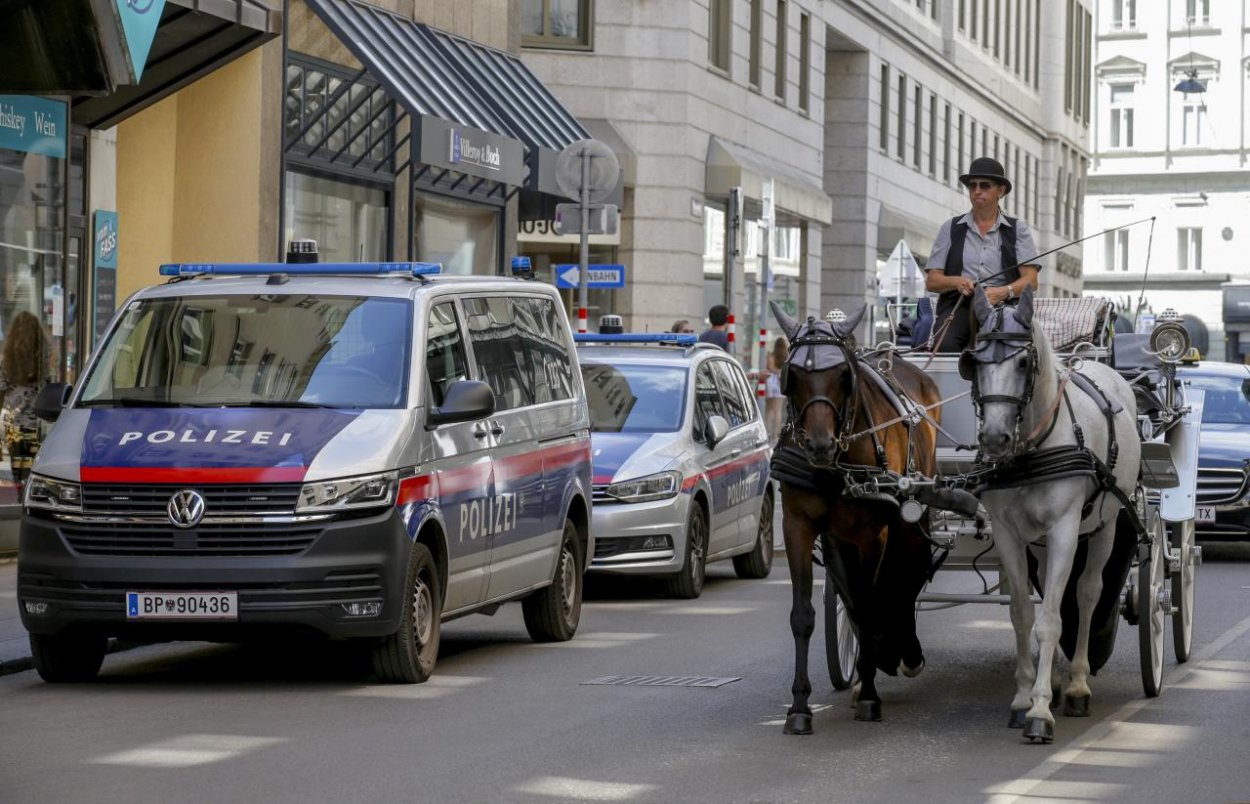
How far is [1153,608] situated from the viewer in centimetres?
1145

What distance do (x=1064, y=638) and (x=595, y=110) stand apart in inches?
1067

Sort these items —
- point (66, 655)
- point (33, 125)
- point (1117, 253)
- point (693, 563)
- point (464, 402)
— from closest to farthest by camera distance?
point (66, 655)
point (464, 402)
point (693, 563)
point (33, 125)
point (1117, 253)

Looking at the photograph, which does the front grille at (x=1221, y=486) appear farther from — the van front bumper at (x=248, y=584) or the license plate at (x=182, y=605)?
the license plate at (x=182, y=605)

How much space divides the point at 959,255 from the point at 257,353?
11.9 feet

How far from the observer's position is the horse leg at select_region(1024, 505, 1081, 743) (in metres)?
9.98

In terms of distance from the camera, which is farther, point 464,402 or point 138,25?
point 138,25

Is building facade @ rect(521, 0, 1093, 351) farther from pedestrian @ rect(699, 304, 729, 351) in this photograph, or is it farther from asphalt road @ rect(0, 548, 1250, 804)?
asphalt road @ rect(0, 548, 1250, 804)

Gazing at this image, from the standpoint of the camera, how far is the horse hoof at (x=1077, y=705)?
35.7ft

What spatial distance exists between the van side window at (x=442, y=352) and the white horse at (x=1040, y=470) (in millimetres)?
3183

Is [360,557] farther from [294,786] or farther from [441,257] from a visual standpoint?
[441,257]

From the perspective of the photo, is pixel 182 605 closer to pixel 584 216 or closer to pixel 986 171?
pixel 986 171

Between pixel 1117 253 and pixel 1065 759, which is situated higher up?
pixel 1117 253

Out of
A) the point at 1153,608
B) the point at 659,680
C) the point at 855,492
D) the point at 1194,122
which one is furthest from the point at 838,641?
the point at 1194,122

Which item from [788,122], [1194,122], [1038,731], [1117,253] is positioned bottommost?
[1038,731]
